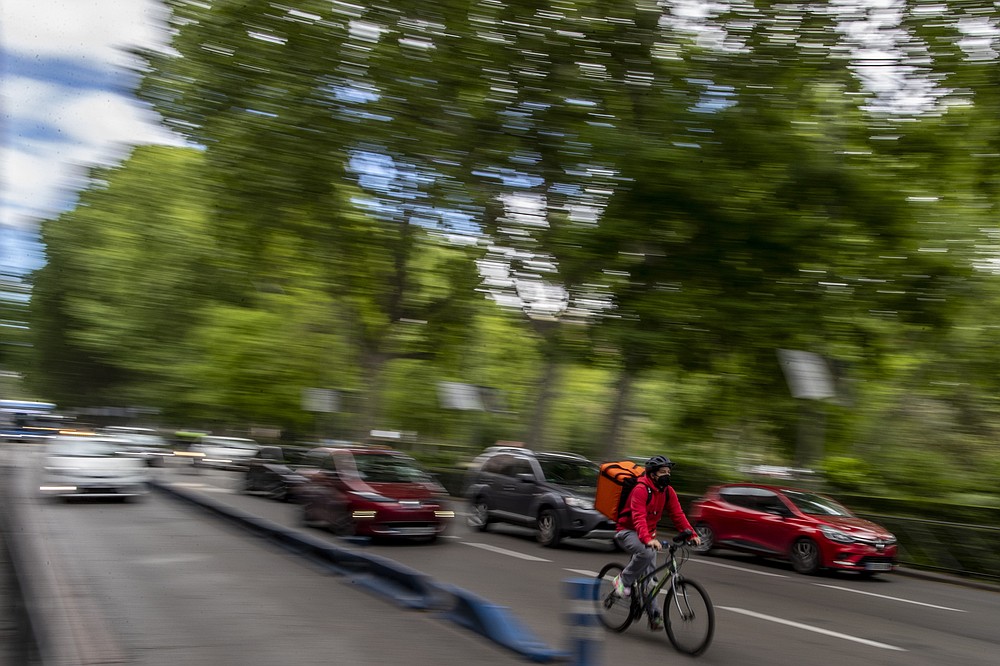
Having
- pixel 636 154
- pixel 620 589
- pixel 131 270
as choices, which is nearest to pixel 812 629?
pixel 620 589

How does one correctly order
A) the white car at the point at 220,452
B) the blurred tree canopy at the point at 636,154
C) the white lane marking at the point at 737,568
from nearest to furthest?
1. the blurred tree canopy at the point at 636,154
2. the white lane marking at the point at 737,568
3. the white car at the point at 220,452

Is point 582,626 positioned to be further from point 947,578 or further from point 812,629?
point 947,578

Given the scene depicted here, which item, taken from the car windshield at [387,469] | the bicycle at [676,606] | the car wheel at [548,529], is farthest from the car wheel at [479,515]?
the bicycle at [676,606]

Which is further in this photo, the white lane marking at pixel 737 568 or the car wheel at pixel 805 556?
the car wheel at pixel 805 556

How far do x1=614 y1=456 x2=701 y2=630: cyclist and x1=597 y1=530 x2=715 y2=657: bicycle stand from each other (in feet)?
0.30

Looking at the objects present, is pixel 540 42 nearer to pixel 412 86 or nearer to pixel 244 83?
pixel 412 86

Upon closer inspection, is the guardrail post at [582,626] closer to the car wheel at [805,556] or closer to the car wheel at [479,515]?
the car wheel at [805,556]

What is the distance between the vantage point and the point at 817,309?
13.4 m

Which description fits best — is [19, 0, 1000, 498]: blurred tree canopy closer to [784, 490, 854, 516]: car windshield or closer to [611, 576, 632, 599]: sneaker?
[784, 490, 854, 516]: car windshield

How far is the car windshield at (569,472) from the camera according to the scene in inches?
723

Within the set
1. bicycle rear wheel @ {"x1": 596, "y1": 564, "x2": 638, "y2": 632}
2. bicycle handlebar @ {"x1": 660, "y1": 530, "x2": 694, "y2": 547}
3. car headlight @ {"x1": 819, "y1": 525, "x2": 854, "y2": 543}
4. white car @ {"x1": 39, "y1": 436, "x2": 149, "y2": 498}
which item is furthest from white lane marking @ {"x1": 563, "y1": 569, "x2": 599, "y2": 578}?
white car @ {"x1": 39, "y1": 436, "x2": 149, "y2": 498}

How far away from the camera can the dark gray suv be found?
1734 centimetres

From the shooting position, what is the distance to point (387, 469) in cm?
1792

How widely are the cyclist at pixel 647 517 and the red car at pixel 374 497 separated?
27.4 ft
